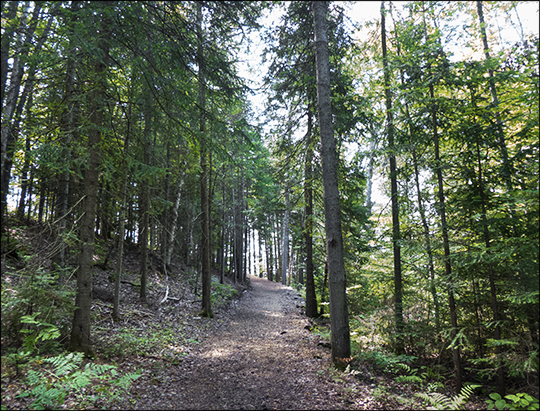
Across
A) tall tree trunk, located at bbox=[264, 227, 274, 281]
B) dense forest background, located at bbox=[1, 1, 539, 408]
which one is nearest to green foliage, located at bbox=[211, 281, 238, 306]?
dense forest background, located at bbox=[1, 1, 539, 408]

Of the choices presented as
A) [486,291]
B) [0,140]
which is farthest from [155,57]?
[486,291]

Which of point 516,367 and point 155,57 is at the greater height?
point 155,57

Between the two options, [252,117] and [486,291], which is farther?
[252,117]

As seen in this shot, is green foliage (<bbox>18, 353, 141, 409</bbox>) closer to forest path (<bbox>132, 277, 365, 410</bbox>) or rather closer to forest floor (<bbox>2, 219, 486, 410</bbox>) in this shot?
forest floor (<bbox>2, 219, 486, 410</bbox>)

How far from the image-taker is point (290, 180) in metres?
12.1

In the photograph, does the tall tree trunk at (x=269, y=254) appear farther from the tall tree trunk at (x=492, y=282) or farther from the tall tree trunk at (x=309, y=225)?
the tall tree trunk at (x=492, y=282)

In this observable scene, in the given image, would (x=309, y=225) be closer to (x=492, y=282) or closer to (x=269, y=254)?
(x=492, y=282)

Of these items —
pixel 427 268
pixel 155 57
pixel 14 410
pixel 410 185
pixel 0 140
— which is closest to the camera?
pixel 14 410

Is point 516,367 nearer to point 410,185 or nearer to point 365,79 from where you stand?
point 410,185

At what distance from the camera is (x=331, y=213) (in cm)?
653

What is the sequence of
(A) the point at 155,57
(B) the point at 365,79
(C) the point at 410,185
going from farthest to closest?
1. (B) the point at 365,79
2. (C) the point at 410,185
3. (A) the point at 155,57

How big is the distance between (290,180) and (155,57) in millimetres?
7229

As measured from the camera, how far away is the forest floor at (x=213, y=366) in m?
4.54

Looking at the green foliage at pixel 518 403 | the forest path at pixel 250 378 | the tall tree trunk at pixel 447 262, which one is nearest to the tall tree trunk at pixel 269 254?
the forest path at pixel 250 378
